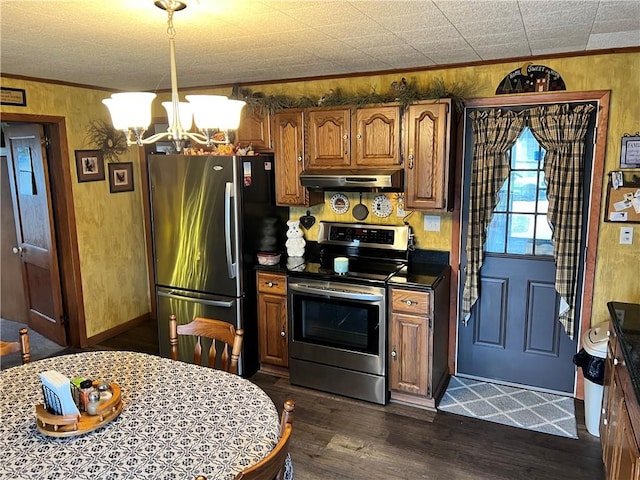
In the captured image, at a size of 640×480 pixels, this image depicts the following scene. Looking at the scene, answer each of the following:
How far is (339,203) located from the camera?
4027mm

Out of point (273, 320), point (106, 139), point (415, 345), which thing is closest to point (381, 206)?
point (415, 345)

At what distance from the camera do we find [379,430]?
A: 3.15 m

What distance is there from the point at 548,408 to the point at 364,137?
2331mm

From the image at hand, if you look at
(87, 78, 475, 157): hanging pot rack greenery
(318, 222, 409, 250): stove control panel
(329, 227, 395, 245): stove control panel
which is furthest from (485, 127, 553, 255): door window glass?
(329, 227, 395, 245): stove control panel

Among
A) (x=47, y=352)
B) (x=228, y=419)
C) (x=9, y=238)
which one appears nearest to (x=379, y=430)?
(x=228, y=419)

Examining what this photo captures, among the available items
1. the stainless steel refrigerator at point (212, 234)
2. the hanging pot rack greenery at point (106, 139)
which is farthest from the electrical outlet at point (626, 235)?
the hanging pot rack greenery at point (106, 139)

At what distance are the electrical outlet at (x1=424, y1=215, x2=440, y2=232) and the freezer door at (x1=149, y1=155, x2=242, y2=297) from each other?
1460mm

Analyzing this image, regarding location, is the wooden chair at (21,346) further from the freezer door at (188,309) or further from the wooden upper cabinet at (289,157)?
the wooden upper cabinet at (289,157)

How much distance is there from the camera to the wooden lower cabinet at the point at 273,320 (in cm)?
370

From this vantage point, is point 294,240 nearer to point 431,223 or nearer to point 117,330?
point 431,223

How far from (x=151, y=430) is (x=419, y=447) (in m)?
1.82

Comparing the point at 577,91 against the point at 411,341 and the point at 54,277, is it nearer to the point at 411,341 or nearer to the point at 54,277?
the point at 411,341

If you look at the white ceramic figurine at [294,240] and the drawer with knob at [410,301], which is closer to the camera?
the drawer with knob at [410,301]

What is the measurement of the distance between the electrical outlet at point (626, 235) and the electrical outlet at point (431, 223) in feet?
4.00
